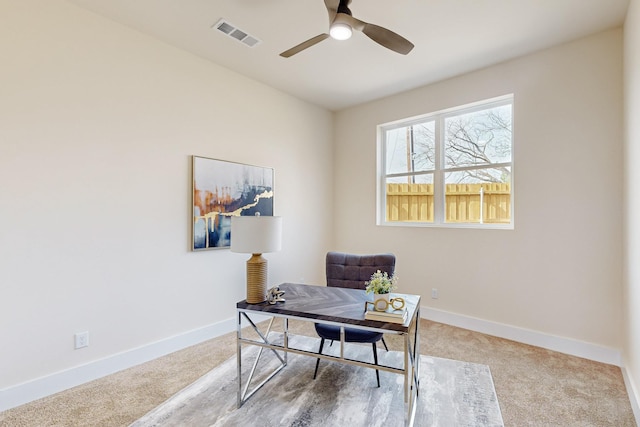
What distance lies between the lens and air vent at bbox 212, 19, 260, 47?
8.49 ft

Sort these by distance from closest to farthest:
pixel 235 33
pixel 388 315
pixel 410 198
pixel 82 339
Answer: pixel 388 315, pixel 82 339, pixel 235 33, pixel 410 198

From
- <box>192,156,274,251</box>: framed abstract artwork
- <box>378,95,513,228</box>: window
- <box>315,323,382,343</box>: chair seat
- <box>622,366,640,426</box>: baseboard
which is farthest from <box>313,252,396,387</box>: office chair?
<box>622,366,640,426</box>: baseboard

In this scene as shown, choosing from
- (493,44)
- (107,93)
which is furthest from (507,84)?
(107,93)

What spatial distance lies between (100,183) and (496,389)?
136 inches

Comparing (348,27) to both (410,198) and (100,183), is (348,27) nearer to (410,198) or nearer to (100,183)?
(100,183)

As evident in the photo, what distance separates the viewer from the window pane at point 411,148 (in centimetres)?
400

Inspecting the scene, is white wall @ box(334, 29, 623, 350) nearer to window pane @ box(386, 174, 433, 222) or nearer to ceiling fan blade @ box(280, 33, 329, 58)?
window pane @ box(386, 174, 433, 222)

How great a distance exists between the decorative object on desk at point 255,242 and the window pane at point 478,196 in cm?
256

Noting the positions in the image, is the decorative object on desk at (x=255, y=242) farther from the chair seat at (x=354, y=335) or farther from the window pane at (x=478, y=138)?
the window pane at (x=478, y=138)

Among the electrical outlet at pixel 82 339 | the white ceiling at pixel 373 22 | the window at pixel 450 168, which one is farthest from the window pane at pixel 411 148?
the electrical outlet at pixel 82 339

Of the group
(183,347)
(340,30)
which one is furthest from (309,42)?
(183,347)

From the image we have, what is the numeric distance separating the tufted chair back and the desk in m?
0.45

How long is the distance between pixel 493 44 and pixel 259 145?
2.64m

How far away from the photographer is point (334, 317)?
69.9 inches
